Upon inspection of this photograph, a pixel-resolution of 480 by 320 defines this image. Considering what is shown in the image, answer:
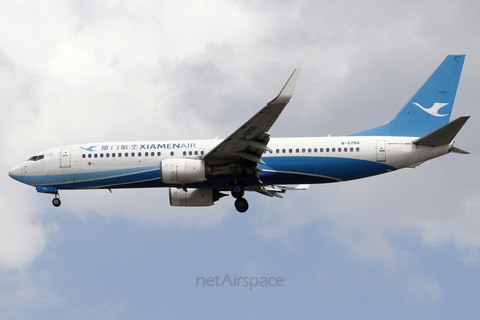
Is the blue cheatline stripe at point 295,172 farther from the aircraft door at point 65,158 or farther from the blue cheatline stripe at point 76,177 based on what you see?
the aircraft door at point 65,158

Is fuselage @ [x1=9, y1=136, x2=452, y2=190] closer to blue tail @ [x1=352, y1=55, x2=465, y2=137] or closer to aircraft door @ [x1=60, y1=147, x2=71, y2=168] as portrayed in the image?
aircraft door @ [x1=60, y1=147, x2=71, y2=168]

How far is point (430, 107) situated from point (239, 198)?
11.1 metres

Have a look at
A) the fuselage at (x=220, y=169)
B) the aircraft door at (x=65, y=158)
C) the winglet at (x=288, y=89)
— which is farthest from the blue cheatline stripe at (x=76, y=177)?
the winglet at (x=288, y=89)

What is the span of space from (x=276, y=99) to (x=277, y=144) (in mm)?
6406

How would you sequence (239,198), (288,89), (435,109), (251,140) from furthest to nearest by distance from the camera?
(435,109) → (239,198) → (251,140) → (288,89)

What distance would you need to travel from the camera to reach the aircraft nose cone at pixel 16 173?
32.8 meters

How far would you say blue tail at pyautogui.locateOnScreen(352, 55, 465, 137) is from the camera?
100 ft

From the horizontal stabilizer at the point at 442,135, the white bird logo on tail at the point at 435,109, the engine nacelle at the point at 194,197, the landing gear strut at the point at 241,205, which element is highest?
the white bird logo on tail at the point at 435,109

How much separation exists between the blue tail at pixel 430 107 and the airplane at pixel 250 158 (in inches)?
2.0

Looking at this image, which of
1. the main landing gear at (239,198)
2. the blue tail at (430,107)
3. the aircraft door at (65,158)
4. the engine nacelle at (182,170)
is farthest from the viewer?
the aircraft door at (65,158)

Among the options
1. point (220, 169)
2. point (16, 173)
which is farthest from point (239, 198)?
point (16, 173)

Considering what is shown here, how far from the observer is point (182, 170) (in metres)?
28.2

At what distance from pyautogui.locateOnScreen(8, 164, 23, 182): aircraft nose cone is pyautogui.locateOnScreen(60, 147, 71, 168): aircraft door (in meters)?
2.62

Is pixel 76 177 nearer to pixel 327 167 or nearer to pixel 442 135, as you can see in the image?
pixel 327 167
